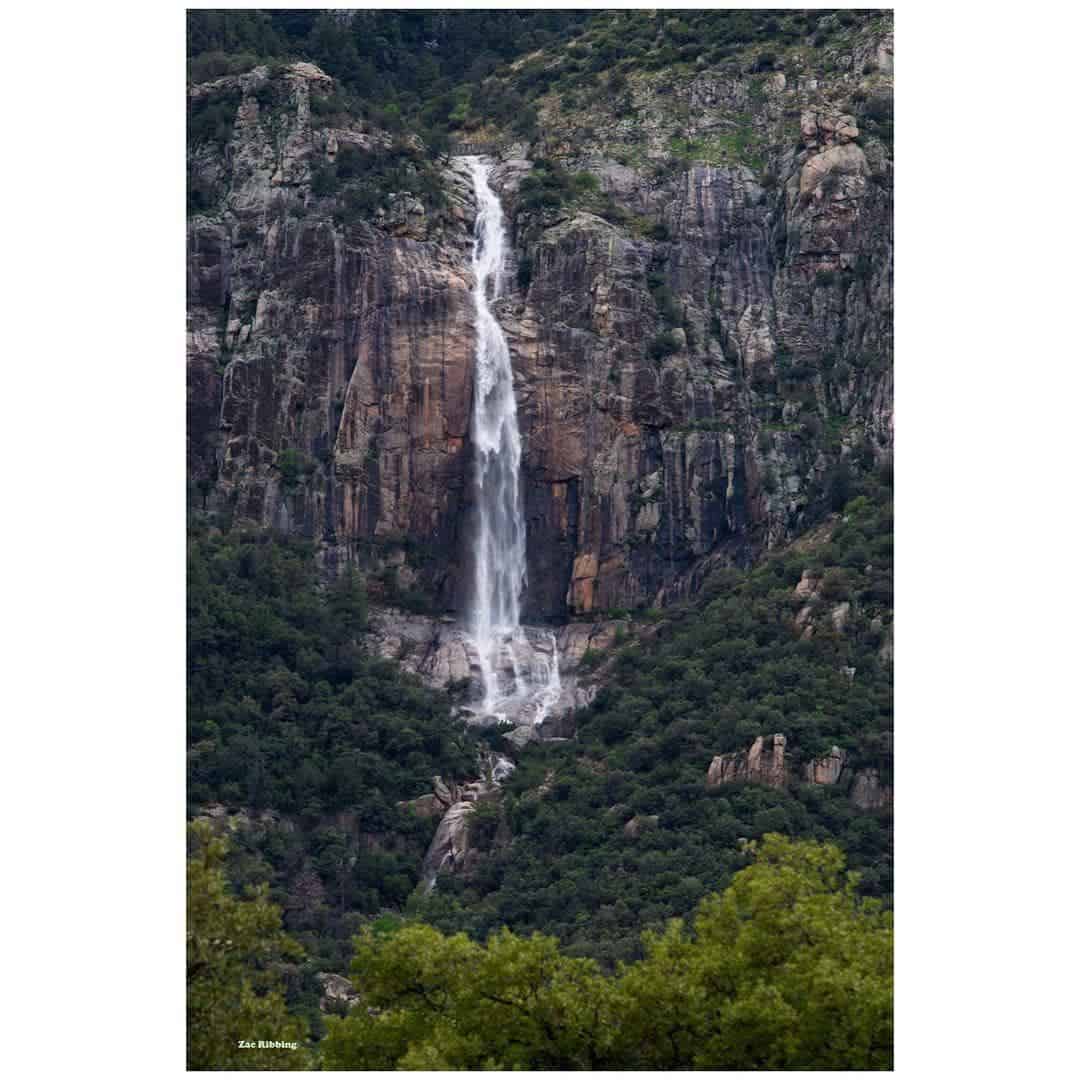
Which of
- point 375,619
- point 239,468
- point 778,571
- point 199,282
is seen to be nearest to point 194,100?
point 199,282

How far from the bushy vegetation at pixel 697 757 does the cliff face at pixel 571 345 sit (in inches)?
136

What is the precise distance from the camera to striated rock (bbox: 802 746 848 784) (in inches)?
2172

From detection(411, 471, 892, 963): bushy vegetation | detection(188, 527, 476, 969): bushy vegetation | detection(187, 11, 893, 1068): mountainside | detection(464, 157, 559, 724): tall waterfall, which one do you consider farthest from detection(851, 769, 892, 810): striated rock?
detection(464, 157, 559, 724): tall waterfall

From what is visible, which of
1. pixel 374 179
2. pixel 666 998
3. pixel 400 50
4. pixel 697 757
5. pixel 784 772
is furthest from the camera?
pixel 400 50

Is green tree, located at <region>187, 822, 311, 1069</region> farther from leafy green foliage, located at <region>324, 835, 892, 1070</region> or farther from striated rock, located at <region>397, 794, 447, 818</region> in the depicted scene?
striated rock, located at <region>397, 794, 447, 818</region>

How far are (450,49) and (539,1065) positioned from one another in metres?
57.4

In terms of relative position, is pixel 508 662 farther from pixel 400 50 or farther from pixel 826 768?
pixel 400 50

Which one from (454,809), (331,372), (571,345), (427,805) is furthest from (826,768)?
(331,372)

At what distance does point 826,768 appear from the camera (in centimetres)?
5525

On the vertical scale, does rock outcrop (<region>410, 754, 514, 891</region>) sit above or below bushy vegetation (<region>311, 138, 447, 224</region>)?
below

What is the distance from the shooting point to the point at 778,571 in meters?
64.5

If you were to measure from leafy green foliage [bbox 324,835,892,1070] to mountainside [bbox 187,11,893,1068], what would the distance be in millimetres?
17438

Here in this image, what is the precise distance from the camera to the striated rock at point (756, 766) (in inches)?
2192

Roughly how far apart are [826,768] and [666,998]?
959 inches
